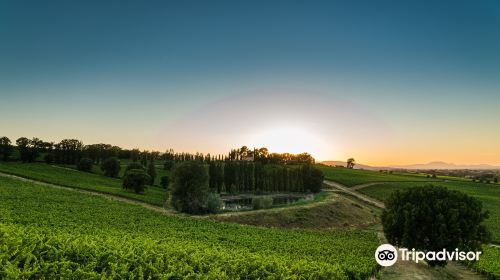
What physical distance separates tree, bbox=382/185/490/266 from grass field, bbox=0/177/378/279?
4.99 metres

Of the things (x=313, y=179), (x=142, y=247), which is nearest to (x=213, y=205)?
(x=142, y=247)

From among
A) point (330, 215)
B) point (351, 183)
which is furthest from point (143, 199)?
point (351, 183)

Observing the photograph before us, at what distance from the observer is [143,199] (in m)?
79.1

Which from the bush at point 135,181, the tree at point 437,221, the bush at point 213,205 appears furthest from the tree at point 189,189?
the tree at point 437,221

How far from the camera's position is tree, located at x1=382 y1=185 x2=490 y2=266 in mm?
34938

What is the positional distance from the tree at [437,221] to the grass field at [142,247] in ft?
16.4

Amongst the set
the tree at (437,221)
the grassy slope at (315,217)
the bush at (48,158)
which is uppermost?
the bush at (48,158)

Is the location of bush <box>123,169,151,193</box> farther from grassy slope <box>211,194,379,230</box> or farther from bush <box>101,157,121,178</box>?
bush <box>101,157,121,178</box>

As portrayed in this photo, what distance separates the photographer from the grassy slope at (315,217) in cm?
6369

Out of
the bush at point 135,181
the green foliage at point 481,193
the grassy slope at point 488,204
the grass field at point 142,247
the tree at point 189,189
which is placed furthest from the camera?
the bush at point 135,181

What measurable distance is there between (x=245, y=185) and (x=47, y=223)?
358ft

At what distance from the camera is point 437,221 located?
35375mm

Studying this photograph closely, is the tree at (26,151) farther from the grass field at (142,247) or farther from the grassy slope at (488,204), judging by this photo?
the grassy slope at (488,204)

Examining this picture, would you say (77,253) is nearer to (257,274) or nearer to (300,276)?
(257,274)
